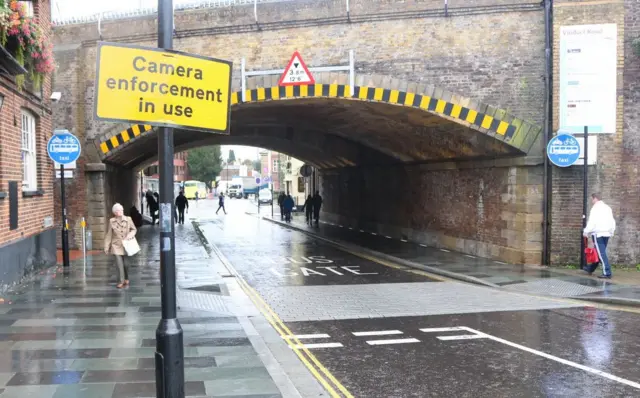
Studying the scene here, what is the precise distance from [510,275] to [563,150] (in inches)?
126

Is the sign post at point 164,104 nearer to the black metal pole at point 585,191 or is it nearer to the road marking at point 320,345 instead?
the road marking at point 320,345

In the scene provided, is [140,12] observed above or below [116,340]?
above

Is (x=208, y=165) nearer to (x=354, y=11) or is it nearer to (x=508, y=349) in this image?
(x=354, y=11)

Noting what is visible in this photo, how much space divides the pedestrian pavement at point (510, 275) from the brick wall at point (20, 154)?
8996mm

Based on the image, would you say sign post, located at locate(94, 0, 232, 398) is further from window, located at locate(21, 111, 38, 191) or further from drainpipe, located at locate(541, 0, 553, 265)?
drainpipe, located at locate(541, 0, 553, 265)

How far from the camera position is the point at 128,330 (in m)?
7.27

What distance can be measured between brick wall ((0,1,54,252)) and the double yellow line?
457cm

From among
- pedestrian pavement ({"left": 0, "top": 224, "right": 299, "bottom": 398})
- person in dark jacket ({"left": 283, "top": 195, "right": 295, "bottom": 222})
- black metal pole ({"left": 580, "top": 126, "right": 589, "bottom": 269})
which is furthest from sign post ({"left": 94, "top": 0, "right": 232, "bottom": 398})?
person in dark jacket ({"left": 283, "top": 195, "right": 295, "bottom": 222})

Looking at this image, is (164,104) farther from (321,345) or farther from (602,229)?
(602,229)

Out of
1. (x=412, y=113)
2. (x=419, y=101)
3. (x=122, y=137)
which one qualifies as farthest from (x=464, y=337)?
(x=122, y=137)

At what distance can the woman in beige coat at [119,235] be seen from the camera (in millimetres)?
10344

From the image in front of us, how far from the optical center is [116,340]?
6758mm

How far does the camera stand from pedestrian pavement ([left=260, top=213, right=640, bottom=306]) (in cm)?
1038

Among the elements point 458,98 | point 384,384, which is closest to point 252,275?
point 458,98
